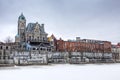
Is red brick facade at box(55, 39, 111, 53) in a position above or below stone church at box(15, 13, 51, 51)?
below

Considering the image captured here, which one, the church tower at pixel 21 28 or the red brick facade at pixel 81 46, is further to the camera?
the red brick facade at pixel 81 46

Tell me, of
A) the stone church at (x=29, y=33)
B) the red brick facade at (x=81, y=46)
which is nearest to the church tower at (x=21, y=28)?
the stone church at (x=29, y=33)

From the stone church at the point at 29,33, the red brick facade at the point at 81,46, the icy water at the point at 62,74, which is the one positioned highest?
the stone church at the point at 29,33

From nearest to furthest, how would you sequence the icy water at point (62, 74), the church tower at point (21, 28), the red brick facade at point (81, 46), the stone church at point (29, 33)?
the icy water at point (62, 74), the stone church at point (29, 33), the church tower at point (21, 28), the red brick facade at point (81, 46)

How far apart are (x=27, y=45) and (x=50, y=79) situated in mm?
56637

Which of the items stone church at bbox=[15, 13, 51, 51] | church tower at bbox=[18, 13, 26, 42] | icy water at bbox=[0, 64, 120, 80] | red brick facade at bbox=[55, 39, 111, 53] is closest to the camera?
icy water at bbox=[0, 64, 120, 80]

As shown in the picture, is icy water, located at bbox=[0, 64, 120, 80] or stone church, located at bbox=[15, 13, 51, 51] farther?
stone church, located at bbox=[15, 13, 51, 51]

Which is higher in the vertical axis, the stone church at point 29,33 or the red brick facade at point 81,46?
the stone church at point 29,33

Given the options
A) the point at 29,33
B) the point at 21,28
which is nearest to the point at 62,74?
the point at 29,33

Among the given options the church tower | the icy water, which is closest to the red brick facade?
the church tower

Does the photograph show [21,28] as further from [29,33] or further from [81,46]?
[81,46]

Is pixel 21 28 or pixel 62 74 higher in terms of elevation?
pixel 21 28

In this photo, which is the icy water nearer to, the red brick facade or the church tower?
the church tower

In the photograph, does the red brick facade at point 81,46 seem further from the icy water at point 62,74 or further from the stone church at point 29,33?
the icy water at point 62,74
